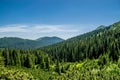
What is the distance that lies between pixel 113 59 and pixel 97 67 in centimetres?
2120

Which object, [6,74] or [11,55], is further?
[11,55]

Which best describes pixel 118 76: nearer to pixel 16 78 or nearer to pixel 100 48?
pixel 16 78

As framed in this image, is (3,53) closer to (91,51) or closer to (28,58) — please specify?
(28,58)

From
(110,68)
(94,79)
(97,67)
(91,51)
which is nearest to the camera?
(94,79)

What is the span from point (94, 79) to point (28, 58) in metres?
67.1

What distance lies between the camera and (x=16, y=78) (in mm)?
94188

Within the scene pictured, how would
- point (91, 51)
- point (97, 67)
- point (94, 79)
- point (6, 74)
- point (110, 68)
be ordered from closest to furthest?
point (6, 74)
point (94, 79)
point (110, 68)
point (97, 67)
point (91, 51)

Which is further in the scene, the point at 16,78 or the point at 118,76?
the point at 118,76

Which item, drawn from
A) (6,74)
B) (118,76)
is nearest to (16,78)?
(6,74)

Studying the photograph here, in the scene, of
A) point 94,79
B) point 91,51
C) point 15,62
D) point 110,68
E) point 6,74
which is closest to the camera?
point 6,74

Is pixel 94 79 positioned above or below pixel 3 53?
below

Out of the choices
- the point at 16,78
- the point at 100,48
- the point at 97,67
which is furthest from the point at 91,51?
the point at 16,78

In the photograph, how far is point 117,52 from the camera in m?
167

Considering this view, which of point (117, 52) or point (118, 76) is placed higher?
point (117, 52)
